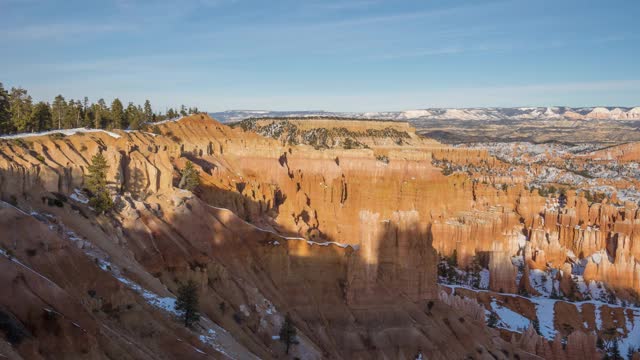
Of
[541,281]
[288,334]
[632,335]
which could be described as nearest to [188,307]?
[288,334]

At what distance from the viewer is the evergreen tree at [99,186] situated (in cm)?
3975

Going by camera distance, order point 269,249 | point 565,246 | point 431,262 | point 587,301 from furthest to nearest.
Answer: point 565,246, point 587,301, point 431,262, point 269,249

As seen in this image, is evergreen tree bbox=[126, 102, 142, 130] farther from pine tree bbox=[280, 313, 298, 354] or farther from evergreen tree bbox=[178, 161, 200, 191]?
pine tree bbox=[280, 313, 298, 354]

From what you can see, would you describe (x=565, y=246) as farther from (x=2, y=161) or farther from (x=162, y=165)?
(x=2, y=161)

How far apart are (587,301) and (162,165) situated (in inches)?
2285

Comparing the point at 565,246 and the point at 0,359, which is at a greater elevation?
the point at 0,359

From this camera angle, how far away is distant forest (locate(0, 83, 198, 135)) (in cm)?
6625

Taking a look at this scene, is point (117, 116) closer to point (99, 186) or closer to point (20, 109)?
point (20, 109)

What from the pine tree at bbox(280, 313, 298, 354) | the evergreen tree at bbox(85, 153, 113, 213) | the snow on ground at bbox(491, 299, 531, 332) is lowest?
the snow on ground at bbox(491, 299, 531, 332)

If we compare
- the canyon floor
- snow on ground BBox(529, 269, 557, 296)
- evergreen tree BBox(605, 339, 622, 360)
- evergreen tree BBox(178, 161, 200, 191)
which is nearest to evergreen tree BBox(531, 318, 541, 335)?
the canyon floor

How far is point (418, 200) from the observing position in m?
96.3

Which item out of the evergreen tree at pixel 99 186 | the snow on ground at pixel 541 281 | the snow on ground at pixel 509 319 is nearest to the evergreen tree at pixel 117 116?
the evergreen tree at pixel 99 186

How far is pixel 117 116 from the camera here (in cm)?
8169

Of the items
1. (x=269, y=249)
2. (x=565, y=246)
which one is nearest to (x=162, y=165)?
(x=269, y=249)
